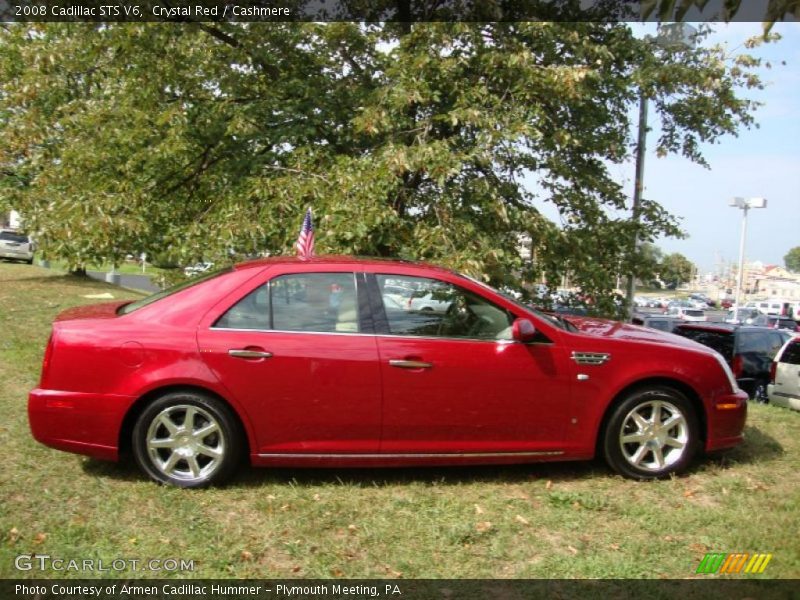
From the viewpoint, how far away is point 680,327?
13445 millimetres

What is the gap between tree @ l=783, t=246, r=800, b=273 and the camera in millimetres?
150000

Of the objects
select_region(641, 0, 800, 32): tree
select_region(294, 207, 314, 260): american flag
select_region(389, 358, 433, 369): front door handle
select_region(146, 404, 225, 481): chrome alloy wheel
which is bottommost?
select_region(146, 404, 225, 481): chrome alloy wheel

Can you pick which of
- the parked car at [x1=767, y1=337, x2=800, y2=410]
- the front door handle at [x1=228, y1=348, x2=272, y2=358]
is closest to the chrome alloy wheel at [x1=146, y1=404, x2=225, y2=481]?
the front door handle at [x1=228, y1=348, x2=272, y2=358]

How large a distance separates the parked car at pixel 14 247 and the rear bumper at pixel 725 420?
34.7 m

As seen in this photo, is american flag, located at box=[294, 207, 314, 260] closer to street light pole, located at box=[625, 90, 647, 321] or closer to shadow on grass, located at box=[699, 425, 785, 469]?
shadow on grass, located at box=[699, 425, 785, 469]

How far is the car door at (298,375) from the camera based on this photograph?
4242 millimetres

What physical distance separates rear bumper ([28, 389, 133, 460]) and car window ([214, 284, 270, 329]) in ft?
2.46

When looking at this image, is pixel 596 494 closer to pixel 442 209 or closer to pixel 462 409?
pixel 462 409

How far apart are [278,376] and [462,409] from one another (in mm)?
1172

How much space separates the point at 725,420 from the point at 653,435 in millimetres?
549

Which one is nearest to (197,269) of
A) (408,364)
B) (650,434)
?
A: (408,364)

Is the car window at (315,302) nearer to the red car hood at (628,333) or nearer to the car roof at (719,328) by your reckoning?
the red car hood at (628,333)

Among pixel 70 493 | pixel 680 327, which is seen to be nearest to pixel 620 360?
pixel 70 493
